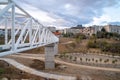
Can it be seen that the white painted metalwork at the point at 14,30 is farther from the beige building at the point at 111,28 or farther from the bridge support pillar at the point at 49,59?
the beige building at the point at 111,28

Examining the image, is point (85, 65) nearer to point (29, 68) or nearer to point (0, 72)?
point (29, 68)

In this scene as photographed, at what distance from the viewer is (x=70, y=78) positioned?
3728 cm

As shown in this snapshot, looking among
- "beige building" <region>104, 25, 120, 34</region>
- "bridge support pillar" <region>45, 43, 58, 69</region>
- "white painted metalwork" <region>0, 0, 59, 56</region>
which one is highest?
"beige building" <region>104, 25, 120, 34</region>

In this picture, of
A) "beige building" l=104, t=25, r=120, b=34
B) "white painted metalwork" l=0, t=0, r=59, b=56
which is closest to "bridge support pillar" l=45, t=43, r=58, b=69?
"white painted metalwork" l=0, t=0, r=59, b=56

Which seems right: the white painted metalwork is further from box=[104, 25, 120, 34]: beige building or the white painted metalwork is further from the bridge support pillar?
box=[104, 25, 120, 34]: beige building

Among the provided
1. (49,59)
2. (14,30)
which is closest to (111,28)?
(49,59)

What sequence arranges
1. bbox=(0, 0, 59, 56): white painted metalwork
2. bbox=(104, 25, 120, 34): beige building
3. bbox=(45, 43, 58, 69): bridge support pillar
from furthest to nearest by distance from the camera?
bbox=(104, 25, 120, 34): beige building
bbox=(45, 43, 58, 69): bridge support pillar
bbox=(0, 0, 59, 56): white painted metalwork

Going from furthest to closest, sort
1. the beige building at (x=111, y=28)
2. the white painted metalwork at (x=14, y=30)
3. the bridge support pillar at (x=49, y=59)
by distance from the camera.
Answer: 1. the beige building at (x=111, y=28)
2. the bridge support pillar at (x=49, y=59)
3. the white painted metalwork at (x=14, y=30)

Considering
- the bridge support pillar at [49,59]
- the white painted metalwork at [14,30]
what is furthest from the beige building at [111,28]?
the white painted metalwork at [14,30]

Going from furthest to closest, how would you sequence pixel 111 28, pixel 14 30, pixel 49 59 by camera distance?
1. pixel 111 28
2. pixel 49 59
3. pixel 14 30

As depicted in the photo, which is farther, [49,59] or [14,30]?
[49,59]

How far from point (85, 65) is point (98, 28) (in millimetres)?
109324

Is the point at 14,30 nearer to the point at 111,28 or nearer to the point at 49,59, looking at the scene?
the point at 49,59

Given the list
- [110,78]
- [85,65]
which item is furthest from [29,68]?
[110,78]
